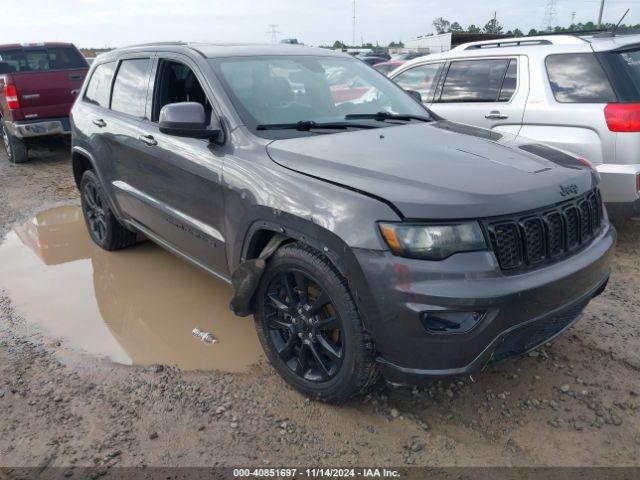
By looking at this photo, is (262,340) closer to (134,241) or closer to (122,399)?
(122,399)

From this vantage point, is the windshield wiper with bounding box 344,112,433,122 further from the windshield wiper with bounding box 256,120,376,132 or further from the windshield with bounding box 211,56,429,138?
the windshield wiper with bounding box 256,120,376,132

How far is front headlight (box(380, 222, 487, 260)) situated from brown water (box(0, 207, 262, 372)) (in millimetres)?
1477

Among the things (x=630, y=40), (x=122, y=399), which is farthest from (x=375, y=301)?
(x=630, y=40)

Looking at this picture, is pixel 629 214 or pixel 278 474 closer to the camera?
pixel 278 474

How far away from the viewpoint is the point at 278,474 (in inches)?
95.8

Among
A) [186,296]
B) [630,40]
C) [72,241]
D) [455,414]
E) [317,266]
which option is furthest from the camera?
[72,241]

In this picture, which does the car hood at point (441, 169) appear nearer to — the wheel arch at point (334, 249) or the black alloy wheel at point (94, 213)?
the wheel arch at point (334, 249)

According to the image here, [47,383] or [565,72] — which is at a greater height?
[565,72]

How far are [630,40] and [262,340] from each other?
4.39 m

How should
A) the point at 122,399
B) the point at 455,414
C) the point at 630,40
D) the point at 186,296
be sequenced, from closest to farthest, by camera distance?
1. the point at 455,414
2. the point at 122,399
3. the point at 186,296
4. the point at 630,40

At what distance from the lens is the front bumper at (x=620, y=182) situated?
14.8 feet

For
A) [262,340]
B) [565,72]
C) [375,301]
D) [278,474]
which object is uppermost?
[565,72]

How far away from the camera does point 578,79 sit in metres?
4.89

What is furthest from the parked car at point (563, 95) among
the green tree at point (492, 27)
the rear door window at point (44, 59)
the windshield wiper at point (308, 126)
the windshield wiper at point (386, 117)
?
the green tree at point (492, 27)
